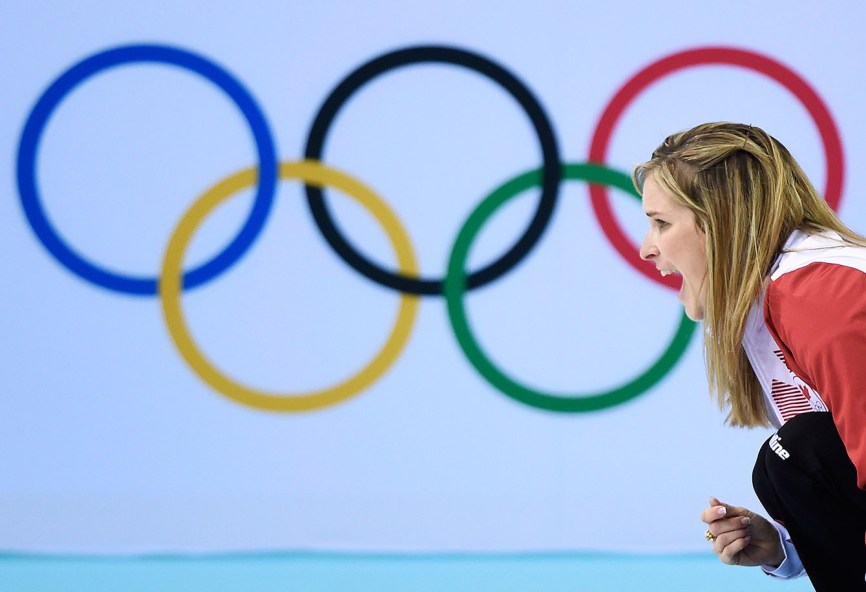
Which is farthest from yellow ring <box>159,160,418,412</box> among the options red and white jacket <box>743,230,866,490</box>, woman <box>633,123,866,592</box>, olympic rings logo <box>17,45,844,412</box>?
red and white jacket <box>743,230,866,490</box>

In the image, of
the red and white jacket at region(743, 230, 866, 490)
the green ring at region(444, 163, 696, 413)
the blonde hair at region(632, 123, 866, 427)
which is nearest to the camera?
the red and white jacket at region(743, 230, 866, 490)

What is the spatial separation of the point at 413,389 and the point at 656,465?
0.71m

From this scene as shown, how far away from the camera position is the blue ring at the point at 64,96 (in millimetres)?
2951

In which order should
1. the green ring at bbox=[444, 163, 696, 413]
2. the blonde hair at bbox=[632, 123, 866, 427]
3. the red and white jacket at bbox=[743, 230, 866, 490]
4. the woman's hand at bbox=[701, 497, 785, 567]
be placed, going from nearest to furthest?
the red and white jacket at bbox=[743, 230, 866, 490] → the blonde hair at bbox=[632, 123, 866, 427] → the woman's hand at bbox=[701, 497, 785, 567] → the green ring at bbox=[444, 163, 696, 413]

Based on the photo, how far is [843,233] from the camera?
146cm

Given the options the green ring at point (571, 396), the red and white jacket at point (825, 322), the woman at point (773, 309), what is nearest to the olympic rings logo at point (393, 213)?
the green ring at point (571, 396)

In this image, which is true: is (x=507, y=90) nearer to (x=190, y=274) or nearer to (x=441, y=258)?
(x=441, y=258)

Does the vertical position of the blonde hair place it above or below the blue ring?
below

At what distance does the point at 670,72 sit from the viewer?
116 inches

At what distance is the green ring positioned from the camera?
293 cm

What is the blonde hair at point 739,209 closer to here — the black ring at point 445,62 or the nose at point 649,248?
the nose at point 649,248

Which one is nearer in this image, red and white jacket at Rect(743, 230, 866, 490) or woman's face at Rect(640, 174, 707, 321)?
red and white jacket at Rect(743, 230, 866, 490)

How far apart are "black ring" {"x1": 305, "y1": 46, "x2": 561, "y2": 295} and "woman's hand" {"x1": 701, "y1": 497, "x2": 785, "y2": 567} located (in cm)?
143

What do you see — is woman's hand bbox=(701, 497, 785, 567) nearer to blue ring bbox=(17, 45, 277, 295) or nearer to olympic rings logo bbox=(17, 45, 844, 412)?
olympic rings logo bbox=(17, 45, 844, 412)
